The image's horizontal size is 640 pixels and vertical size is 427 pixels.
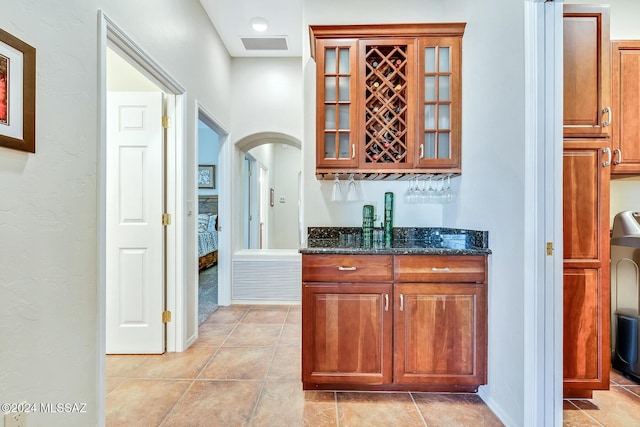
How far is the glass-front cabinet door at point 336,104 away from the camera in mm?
2246

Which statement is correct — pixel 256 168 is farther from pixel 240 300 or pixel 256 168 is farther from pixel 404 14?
pixel 404 14

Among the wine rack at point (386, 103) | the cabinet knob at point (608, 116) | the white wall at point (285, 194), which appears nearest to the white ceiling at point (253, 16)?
the wine rack at point (386, 103)

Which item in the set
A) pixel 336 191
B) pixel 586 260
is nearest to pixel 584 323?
pixel 586 260

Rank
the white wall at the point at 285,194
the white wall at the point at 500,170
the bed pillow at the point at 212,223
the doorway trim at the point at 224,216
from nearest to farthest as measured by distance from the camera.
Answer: the white wall at the point at 500,170, the doorway trim at the point at 224,216, the bed pillow at the point at 212,223, the white wall at the point at 285,194

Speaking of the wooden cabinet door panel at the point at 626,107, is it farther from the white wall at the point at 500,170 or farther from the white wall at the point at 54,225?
the white wall at the point at 54,225

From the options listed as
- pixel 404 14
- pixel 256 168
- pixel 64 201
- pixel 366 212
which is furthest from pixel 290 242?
pixel 64 201

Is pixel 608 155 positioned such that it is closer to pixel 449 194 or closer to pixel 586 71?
pixel 586 71

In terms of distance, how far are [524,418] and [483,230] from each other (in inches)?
39.5

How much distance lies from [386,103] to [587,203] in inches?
53.1

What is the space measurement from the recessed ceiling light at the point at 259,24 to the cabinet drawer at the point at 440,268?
2.82 m

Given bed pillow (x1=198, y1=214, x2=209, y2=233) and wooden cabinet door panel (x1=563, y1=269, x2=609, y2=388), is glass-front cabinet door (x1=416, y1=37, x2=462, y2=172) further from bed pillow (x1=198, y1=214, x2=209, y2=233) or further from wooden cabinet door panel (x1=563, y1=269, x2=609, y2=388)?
Answer: bed pillow (x1=198, y1=214, x2=209, y2=233)

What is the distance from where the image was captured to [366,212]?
252cm

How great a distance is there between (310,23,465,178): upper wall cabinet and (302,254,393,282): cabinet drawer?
0.66 meters

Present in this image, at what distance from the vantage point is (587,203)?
1.80 meters
